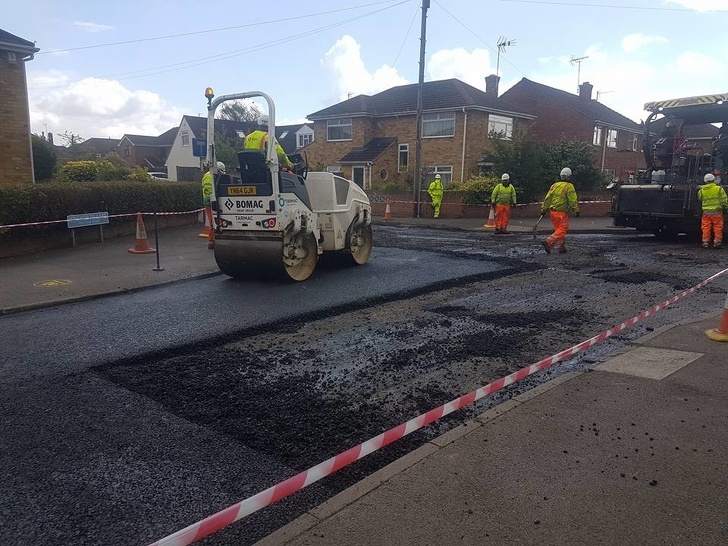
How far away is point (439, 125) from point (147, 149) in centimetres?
4297

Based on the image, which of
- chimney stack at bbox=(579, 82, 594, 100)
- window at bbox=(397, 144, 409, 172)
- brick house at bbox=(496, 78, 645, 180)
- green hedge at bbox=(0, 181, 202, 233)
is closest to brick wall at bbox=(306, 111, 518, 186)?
window at bbox=(397, 144, 409, 172)

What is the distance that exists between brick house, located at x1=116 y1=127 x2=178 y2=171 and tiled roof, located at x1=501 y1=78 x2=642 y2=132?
39033 millimetres

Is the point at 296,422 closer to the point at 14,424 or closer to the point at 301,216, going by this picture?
the point at 14,424

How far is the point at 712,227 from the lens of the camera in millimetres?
12328

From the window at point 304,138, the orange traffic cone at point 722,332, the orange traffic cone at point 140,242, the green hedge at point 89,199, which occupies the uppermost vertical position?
the window at point 304,138

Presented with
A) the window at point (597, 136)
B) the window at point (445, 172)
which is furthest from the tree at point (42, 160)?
the window at point (597, 136)

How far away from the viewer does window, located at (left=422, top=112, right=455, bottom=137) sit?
96.8 feet

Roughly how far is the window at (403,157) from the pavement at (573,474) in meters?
→ 26.9

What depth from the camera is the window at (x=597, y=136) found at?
35.4 m

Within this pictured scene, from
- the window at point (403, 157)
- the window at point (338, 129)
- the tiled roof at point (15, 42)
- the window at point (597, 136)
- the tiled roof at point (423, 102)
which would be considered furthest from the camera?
the window at point (597, 136)

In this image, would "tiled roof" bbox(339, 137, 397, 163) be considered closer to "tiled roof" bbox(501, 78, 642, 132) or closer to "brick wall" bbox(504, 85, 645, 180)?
"brick wall" bbox(504, 85, 645, 180)

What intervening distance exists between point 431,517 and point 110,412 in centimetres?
261

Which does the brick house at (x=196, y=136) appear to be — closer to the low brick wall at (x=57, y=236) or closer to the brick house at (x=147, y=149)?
the brick house at (x=147, y=149)

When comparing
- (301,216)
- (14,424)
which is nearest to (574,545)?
(14,424)
